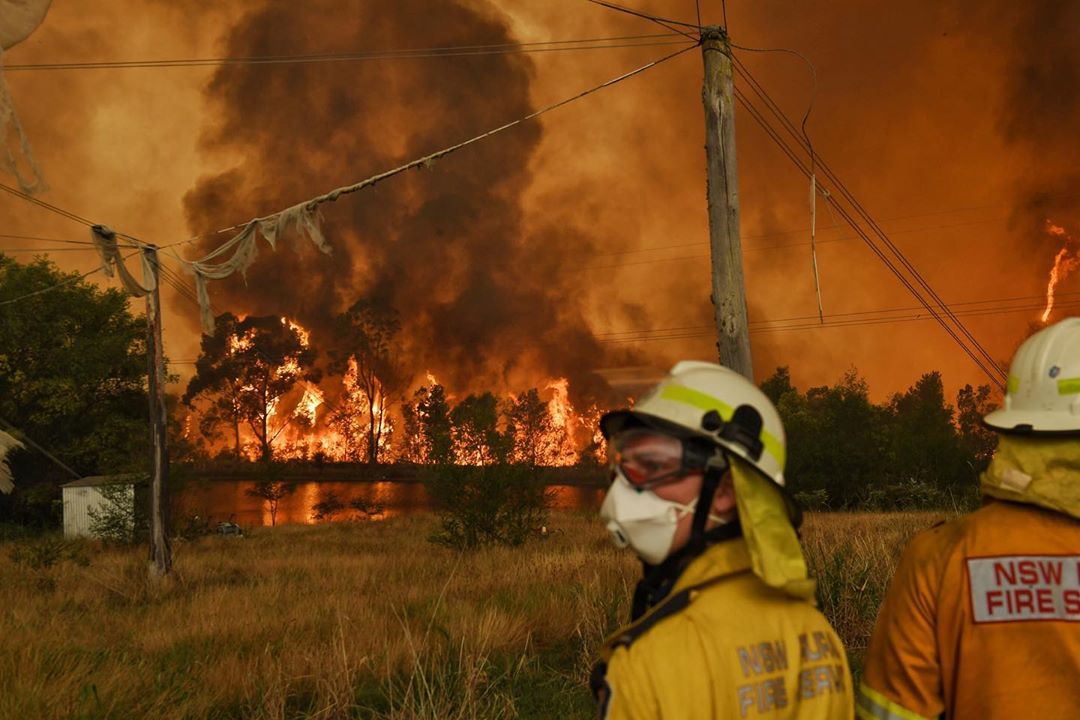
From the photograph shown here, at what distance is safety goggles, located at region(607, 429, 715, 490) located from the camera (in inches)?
74.1

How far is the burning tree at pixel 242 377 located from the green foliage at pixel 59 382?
37399mm

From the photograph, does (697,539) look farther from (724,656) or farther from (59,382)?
(59,382)

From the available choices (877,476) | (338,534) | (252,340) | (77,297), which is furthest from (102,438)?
(252,340)

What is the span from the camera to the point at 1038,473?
226 centimetres

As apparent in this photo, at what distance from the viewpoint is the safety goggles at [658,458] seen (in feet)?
6.17

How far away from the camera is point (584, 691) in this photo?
626 cm

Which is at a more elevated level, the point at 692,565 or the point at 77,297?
the point at 77,297

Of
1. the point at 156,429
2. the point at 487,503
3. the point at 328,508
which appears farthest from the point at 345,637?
the point at 328,508

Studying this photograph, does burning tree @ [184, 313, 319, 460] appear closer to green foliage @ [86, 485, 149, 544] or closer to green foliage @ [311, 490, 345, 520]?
green foliage @ [311, 490, 345, 520]

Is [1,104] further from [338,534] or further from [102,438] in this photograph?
[102,438]

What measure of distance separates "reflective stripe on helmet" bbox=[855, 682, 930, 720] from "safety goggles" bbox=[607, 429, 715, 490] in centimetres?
102

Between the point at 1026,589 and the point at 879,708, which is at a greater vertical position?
the point at 1026,589

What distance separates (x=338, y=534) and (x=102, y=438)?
42.2 ft

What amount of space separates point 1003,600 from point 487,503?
16.8 m
